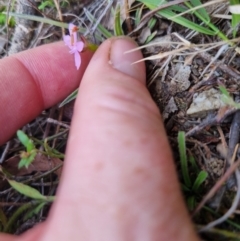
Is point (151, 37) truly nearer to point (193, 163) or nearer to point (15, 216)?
point (193, 163)

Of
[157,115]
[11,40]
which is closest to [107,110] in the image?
[157,115]

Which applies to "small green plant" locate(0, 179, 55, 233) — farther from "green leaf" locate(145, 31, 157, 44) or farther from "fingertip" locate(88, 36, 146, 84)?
"green leaf" locate(145, 31, 157, 44)

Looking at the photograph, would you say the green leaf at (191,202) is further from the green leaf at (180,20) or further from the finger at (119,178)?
the green leaf at (180,20)

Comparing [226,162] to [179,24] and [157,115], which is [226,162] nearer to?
[157,115]

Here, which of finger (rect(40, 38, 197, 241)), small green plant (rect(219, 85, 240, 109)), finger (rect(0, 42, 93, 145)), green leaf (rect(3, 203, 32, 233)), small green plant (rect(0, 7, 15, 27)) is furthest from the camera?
small green plant (rect(0, 7, 15, 27))

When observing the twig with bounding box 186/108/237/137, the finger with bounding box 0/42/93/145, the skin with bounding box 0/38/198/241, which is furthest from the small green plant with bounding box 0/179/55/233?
the twig with bounding box 186/108/237/137

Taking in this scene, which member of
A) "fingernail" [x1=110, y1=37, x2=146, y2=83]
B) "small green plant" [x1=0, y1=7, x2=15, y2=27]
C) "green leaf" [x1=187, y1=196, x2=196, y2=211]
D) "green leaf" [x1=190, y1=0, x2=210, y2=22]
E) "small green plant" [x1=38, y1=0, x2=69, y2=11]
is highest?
"green leaf" [x1=190, y1=0, x2=210, y2=22]

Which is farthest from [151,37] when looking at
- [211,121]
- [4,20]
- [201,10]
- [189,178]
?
[4,20]

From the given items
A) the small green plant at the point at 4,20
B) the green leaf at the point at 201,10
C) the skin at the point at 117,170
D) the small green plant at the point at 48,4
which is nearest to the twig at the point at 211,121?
the skin at the point at 117,170
